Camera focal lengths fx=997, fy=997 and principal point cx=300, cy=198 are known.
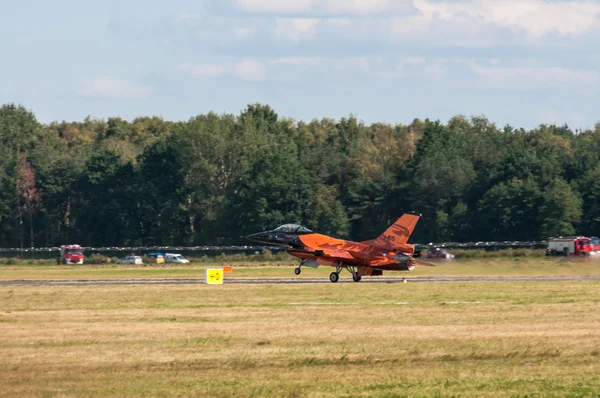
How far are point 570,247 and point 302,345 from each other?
2307 inches

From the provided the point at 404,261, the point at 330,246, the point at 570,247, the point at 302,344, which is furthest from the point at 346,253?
the point at 570,247

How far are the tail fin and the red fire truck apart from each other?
96.1 ft

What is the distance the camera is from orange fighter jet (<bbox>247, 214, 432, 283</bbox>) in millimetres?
50312

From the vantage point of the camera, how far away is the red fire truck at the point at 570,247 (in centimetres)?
7775

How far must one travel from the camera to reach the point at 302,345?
24.9 metres

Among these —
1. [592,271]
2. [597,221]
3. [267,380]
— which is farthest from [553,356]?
[597,221]

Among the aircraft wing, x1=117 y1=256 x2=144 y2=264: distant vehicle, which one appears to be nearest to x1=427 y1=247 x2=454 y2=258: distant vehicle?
the aircraft wing

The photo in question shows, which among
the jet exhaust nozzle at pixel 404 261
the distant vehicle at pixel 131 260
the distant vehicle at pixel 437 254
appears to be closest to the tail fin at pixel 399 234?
the jet exhaust nozzle at pixel 404 261

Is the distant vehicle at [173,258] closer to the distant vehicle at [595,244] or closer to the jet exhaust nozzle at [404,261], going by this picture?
the distant vehicle at [595,244]

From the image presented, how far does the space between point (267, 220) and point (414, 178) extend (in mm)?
17960

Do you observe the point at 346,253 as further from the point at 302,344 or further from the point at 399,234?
the point at 302,344

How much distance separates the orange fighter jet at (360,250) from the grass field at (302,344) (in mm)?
8412

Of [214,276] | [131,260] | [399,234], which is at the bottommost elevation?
[131,260]

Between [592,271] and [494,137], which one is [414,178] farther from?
[592,271]
